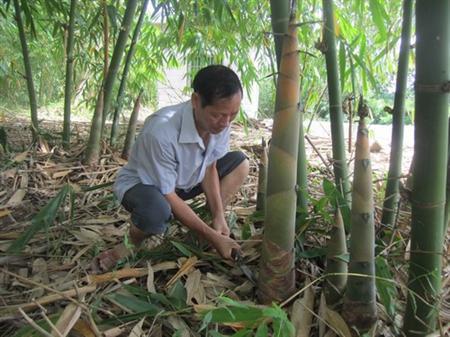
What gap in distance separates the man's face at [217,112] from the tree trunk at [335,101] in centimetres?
29

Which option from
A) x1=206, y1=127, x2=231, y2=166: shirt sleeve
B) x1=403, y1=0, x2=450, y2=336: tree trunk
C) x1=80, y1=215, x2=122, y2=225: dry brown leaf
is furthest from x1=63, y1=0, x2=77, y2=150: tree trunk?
x1=403, y1=0, x2=450, y2=336: tree trunk

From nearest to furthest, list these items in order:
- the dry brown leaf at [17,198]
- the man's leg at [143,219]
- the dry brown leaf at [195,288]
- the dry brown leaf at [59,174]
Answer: the dry brown leaf at [195,288], the man's leg at [143,219], the dry brown leaf at [17,198], the dry brown leaf at [59,174]

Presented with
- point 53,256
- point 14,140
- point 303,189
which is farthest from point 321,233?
point 14,140

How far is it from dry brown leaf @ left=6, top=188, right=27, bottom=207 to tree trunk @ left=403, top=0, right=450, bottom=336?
1.69 meters

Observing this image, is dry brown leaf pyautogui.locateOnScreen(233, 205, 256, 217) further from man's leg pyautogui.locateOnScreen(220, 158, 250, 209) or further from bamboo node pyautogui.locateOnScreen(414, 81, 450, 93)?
bamboo node pyautogui.locateOnScreen(414, 81, 450, 93)

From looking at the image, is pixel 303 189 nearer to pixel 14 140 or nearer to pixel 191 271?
pixel 191 271

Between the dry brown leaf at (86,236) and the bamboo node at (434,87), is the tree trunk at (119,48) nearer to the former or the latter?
the dry brown leaf at (86,236)

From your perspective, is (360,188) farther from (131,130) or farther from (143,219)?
(131,130)

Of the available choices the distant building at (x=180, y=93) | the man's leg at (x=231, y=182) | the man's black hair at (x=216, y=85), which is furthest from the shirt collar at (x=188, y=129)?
the distant building at (x=180, y=93)

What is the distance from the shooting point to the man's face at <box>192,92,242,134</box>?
1.36 meters

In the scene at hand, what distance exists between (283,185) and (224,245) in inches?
14.6

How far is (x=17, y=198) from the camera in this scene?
209 cm

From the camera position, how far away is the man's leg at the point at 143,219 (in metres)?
1.47

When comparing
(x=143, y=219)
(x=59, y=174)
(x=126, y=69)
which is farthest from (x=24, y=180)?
(x=143, y=219)
